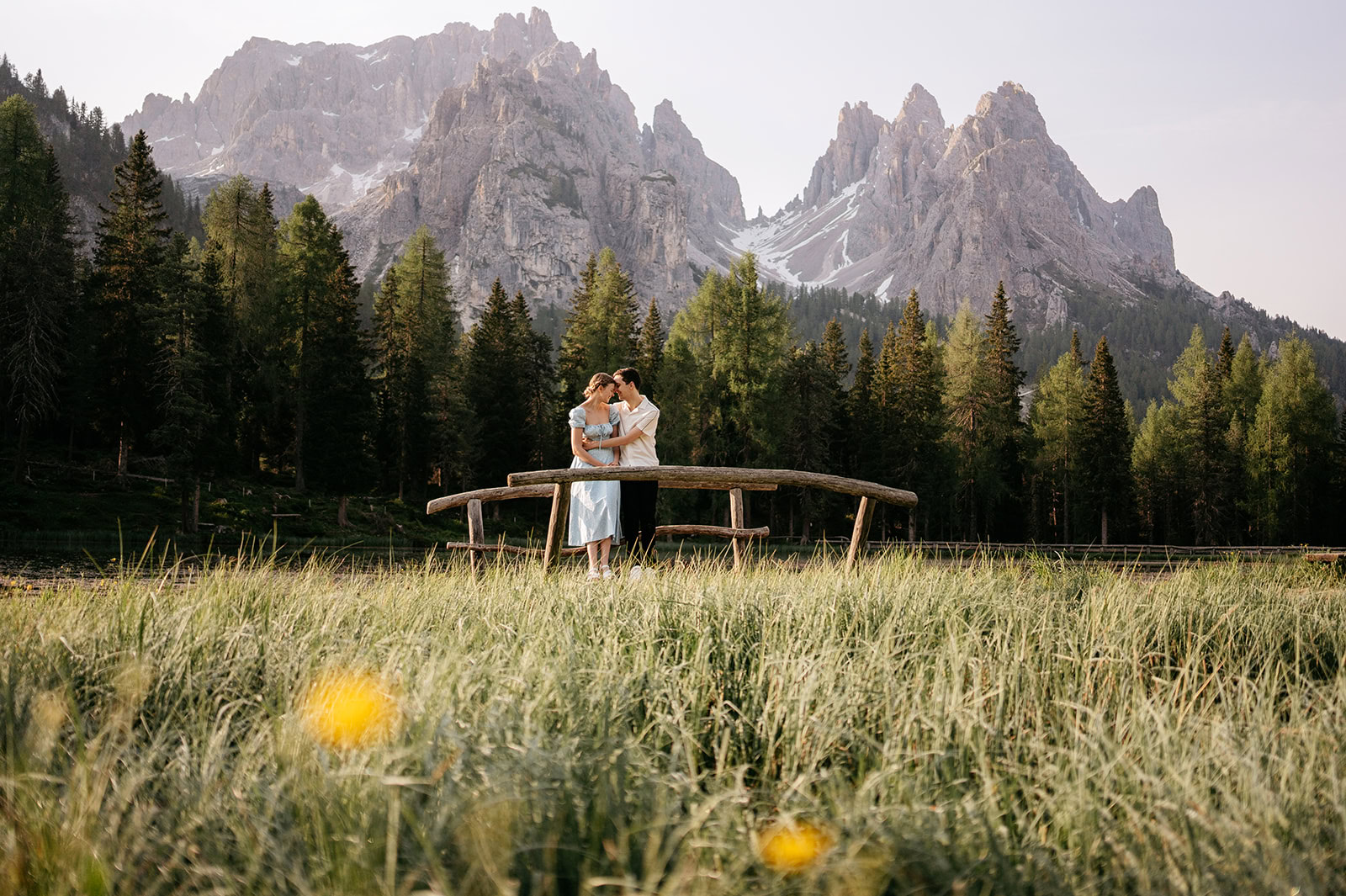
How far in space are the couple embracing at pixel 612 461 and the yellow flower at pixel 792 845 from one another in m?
6.17

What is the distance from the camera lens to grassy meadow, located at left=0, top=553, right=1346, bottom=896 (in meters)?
1.94

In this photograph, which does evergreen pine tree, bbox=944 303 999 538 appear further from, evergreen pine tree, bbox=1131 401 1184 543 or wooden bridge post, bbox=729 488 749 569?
wooden bridge post, bbox=729 488 749 569

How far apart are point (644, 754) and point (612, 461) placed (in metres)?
6.36

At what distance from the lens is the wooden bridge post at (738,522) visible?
24.9ft

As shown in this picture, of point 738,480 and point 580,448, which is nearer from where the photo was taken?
point 738,480

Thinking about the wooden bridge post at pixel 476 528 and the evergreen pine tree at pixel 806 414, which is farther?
the evergreen pine tree at pixel 806 414

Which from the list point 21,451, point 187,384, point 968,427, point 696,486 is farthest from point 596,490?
point 968,427

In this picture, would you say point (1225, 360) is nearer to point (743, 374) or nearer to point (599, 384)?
point (743, 374)

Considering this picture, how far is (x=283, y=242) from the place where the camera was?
1673 inches

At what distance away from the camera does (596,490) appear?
28.2 feet

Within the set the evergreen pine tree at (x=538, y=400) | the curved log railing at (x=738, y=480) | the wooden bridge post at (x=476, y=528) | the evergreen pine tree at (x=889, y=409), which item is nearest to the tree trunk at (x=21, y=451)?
the evergreen pine tree at (x=538, y=400)

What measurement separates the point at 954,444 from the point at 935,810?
48482 mm

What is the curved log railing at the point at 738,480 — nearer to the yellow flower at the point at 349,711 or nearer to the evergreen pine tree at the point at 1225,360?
the yellow flower at the point at 349,711

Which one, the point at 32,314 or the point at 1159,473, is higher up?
the point at 32,314
